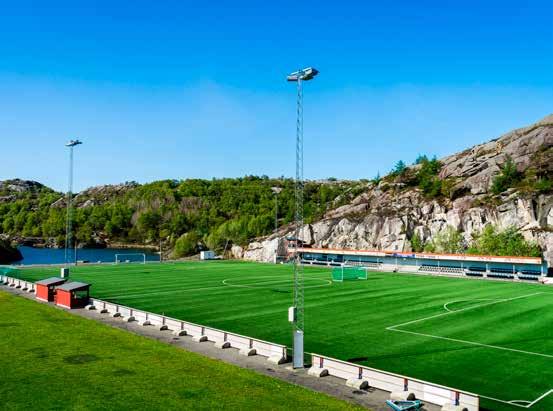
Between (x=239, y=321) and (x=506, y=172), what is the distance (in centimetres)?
9677

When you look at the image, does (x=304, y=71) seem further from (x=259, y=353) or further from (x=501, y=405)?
(x=501, y=405)

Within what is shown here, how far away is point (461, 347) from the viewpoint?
96.7ft

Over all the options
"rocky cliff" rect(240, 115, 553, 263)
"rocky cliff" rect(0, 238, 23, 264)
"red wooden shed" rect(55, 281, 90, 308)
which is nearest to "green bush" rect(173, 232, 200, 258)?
"rocky cliff" rect(240, 115, 553, 263)

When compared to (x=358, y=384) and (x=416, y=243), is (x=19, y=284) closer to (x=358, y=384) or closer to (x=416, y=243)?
(x=358, y=384)

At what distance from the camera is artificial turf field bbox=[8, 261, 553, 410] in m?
24.5

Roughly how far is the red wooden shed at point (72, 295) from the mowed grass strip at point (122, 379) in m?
9.71

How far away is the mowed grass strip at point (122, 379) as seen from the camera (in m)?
19.2

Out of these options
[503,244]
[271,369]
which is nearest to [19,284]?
[271,369]

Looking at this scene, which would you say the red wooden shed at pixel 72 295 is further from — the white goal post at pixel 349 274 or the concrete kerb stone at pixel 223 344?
the white goal post at pixel 349 274

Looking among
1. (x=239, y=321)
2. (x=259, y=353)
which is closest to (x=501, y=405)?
(x=259, y=353)

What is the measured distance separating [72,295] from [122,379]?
71.2ft

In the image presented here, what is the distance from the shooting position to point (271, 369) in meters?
24.2

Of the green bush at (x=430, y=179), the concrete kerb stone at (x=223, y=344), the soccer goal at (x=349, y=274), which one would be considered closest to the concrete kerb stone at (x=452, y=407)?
the concrete kerb stone at (x=223, y=344)

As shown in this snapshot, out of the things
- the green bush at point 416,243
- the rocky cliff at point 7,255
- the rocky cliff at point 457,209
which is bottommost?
the rocky cliff at point 7,255
